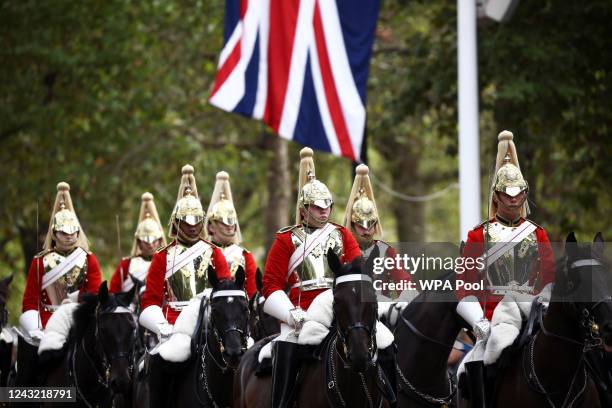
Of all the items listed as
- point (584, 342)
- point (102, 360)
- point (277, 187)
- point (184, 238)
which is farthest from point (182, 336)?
point (277, 187)

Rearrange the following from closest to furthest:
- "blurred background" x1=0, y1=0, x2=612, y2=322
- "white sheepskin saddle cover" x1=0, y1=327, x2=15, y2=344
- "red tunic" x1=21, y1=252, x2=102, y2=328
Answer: "red tunic" x1=21, y1=252, x2=102, y2=328 < "white sheepskin saddle cover" x1=0, y1=327, x2=15, y2=344 < "blurred background" x1=0, y1=0, x2=612, y2=322

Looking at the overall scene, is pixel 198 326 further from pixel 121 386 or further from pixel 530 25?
pixel 530 25

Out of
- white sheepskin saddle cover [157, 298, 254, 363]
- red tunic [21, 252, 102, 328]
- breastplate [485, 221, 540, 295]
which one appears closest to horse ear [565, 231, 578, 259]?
breastplate [485, 221, 540, 295]

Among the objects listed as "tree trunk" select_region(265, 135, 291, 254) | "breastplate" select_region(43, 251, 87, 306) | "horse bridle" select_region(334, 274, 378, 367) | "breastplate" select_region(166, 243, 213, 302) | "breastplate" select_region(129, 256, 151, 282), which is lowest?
"horse bridle" select_region(334, 274, 378, 367)

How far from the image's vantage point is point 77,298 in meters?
13.5

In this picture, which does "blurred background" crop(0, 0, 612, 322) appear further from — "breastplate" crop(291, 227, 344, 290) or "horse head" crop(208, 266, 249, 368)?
"breastplate" crop(291, 227, 344, 290)

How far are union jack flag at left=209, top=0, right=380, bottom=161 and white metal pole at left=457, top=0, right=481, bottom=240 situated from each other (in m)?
1.34

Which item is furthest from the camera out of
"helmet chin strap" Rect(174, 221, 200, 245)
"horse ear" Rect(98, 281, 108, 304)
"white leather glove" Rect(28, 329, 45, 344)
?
"white leather glove" Rect(28, 329, 45, 344)

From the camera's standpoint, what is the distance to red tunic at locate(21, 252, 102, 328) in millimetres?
13898

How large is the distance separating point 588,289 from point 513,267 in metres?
1.67

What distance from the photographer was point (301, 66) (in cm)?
1838

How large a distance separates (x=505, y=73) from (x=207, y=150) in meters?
9.74

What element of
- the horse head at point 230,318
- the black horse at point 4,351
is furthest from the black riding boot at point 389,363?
the black horse at point 4,351

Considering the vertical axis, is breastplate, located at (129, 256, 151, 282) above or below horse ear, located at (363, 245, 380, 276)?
above
